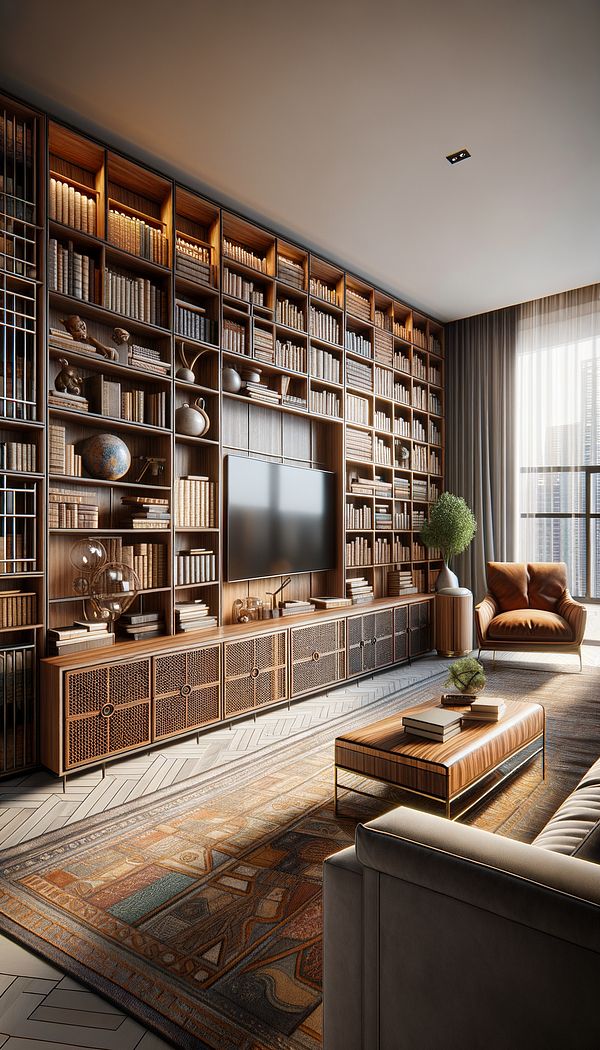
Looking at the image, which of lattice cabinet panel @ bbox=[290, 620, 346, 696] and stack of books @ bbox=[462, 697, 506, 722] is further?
lattice cabinet panel @ bbox=[290, 620, 346, 696]

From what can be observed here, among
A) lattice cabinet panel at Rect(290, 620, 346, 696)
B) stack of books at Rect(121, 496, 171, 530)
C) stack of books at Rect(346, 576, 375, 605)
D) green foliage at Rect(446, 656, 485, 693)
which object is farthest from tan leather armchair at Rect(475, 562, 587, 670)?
stack of books at Rect(121, 496, 171, 530)

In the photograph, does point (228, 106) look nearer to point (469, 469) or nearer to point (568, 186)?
point (568, 186)

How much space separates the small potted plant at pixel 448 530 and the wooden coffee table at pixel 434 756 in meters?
3.06

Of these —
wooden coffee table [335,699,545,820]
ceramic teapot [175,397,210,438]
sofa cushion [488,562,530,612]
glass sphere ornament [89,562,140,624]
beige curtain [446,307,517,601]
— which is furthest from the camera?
beige curtain [446,307,517,601]

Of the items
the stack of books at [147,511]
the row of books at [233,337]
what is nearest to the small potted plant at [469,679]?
the stack of books at [147,511]

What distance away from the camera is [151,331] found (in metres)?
3.62

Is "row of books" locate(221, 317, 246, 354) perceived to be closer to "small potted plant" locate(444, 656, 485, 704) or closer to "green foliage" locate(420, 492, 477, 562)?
"small potted plant" locate(444, 656, 485, 704)

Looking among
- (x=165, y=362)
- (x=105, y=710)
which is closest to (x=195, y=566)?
(x=105, y=710)

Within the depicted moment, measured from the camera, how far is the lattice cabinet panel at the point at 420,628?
550 cm

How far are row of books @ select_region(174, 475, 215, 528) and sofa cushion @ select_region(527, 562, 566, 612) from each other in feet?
9.91

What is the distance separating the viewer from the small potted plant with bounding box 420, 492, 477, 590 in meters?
5.78

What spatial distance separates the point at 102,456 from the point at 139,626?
0.96 metres

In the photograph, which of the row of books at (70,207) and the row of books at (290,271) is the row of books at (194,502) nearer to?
the row of books at (70,207)

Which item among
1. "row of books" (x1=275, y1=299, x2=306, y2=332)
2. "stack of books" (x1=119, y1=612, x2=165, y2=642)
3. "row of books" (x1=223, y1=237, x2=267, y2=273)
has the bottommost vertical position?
"stack of books" (x1=119, y1=612, x2=165, y2=642)
